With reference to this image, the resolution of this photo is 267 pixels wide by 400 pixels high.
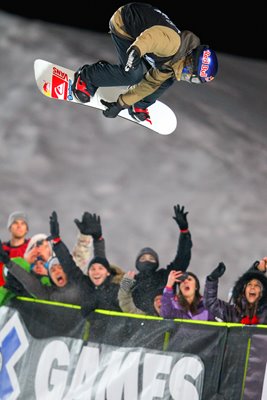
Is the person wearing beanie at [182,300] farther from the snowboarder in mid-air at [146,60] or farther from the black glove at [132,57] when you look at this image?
the black glove at [132,57]

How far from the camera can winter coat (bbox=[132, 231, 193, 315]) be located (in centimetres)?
572

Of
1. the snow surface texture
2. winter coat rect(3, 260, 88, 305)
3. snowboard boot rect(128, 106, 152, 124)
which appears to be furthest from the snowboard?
the snow surface texture

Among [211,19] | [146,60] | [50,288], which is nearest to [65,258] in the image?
[50,288]

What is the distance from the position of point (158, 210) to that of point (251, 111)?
1578 millimetres

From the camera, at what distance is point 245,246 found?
25.3 feet

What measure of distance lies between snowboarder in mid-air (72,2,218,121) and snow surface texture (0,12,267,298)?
9.24ft

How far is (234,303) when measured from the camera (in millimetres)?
5273

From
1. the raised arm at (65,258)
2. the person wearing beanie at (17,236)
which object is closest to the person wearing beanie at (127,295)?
the raised arm at (65,258)

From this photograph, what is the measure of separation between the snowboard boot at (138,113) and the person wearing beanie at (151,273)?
0.92m

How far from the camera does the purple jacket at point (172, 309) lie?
5.43 meters

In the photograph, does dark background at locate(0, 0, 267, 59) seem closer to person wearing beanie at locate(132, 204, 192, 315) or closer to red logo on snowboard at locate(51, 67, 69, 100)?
red logo on snowboard at locate(51, 67, 69, 100)

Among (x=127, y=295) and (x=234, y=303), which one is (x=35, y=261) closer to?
(x=127, y=295)

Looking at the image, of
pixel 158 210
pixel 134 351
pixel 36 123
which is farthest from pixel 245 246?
pixel 36 123

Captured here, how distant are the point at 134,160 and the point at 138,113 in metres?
3.35
